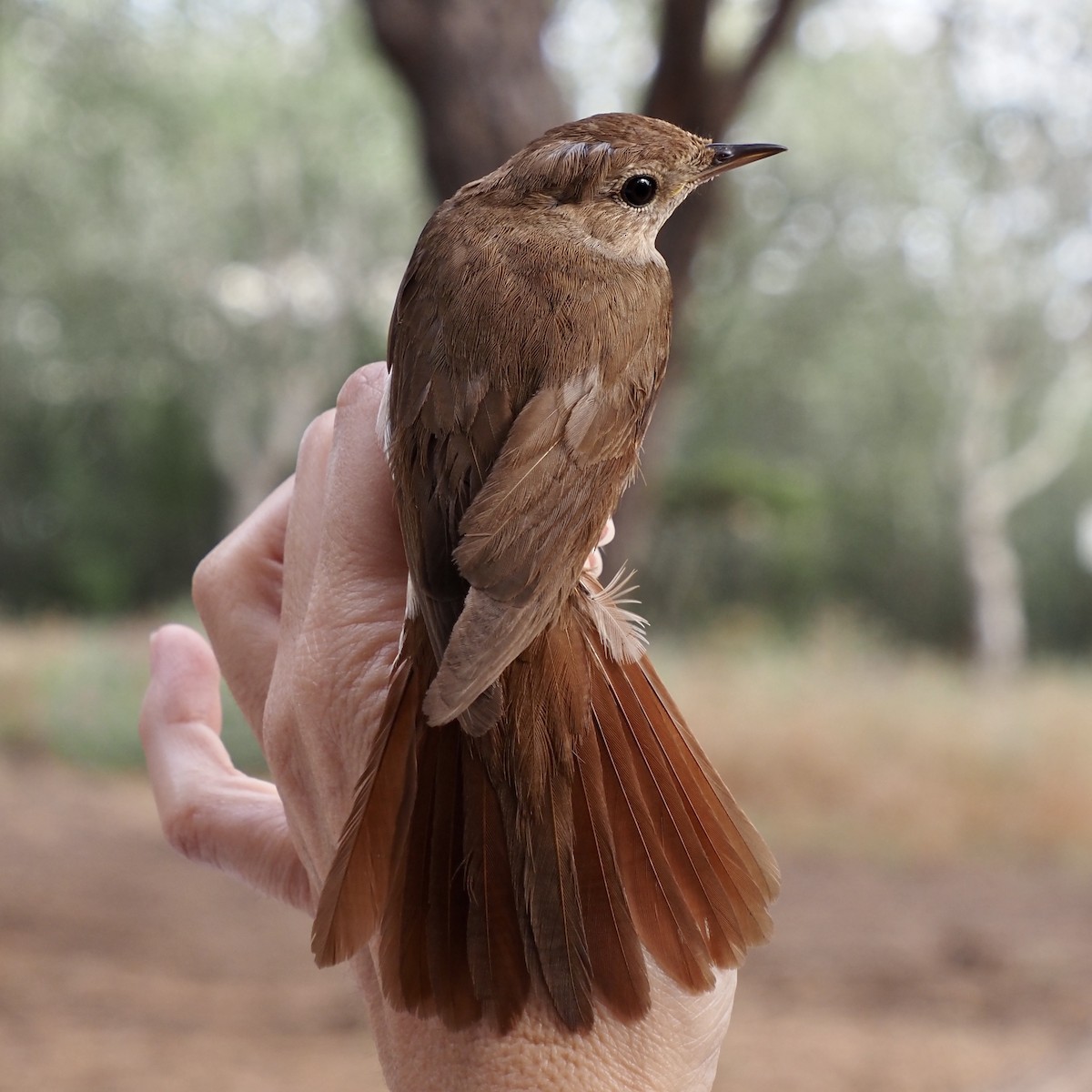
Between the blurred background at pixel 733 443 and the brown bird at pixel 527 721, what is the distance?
482cm

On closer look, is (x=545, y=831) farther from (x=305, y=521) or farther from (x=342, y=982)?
(x=342, y=982)

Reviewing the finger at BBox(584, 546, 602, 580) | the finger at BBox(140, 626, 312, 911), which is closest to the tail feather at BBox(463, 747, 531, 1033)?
the finger at BBox(584, 546, 602, 580)

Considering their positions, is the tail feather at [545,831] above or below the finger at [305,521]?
below

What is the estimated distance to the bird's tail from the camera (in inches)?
39.1

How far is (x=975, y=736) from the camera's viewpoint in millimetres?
7270

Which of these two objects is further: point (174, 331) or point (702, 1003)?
point (174, 331)

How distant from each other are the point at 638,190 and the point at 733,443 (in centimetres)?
1059

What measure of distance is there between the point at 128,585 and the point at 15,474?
142 centimetres

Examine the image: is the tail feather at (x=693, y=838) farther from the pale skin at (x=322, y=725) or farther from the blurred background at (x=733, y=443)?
the blurred background at (x=733, y=443)

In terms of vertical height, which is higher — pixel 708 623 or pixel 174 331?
pixel 174 331

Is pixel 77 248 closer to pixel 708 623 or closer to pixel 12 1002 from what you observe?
pixel 708 623

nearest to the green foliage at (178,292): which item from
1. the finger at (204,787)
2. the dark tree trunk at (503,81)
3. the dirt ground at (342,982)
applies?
the dirt ground at (342,982)

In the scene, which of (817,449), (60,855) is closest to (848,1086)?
(60,855)

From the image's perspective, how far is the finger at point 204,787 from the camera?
1431 millimetres
